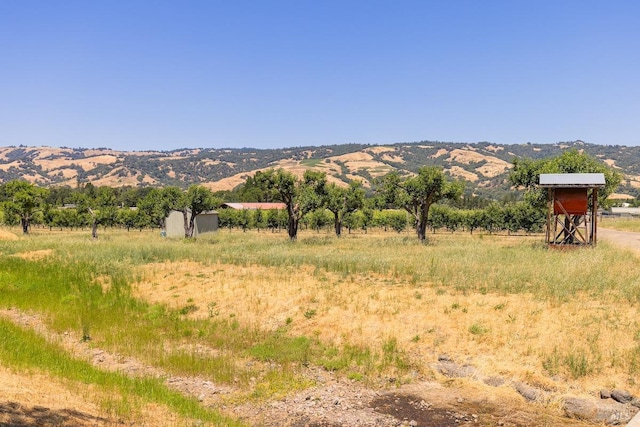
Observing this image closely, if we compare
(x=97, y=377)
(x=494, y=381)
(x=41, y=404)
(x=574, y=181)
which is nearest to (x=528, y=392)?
(x=494, y=381)

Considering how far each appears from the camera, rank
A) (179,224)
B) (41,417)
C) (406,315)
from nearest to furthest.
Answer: (41,417), (406,315), (179,224)

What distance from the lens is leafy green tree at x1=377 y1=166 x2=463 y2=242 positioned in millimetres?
44438

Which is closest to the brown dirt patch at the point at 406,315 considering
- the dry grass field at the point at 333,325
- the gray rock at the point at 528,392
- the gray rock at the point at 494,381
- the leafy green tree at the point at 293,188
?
the dry grass field at the point at 333,325

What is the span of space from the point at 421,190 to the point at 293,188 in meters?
12.5

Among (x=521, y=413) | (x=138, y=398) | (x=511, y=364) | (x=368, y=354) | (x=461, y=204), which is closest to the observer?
(x=138, y=398)

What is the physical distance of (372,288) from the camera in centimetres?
2131

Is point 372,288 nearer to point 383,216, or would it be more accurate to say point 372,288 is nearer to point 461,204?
point 383,216

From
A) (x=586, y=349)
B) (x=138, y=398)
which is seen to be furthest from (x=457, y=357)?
(x=138, y=398)

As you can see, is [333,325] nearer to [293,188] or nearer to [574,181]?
[574,181]

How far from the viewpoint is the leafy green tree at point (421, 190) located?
146 feet

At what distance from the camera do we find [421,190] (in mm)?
44875

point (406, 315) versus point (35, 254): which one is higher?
point (406, 315)

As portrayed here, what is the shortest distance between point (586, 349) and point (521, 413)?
407 centimetres

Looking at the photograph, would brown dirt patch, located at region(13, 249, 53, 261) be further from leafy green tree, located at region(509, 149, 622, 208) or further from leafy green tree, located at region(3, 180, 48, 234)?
leafy green tree, located at region(509, 149, 622, 208)
